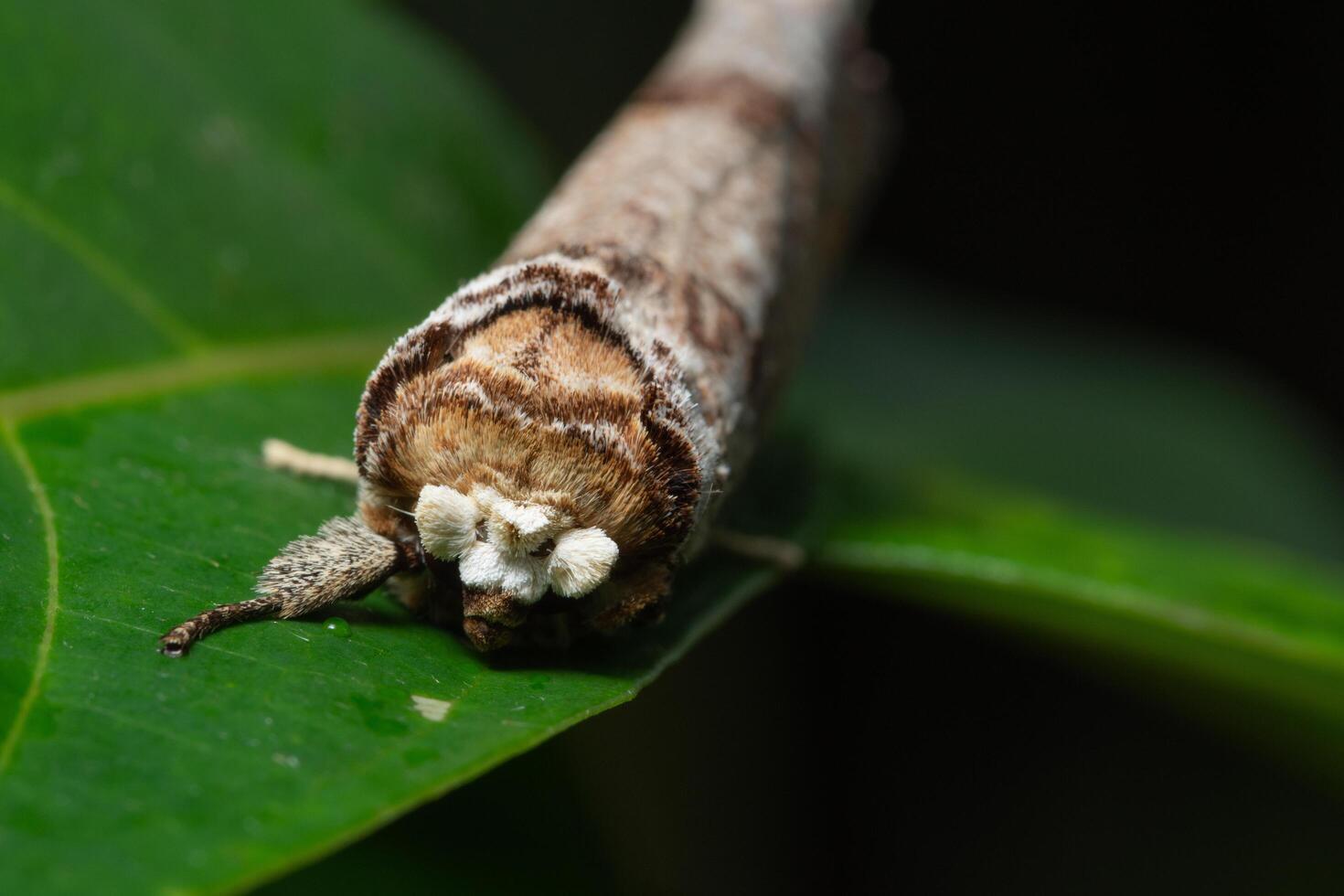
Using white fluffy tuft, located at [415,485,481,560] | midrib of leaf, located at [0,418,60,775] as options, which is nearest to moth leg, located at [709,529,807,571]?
white fluffy tuft, located at [415,485,481,560]

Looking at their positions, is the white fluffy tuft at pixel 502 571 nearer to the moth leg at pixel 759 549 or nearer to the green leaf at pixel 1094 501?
the moth leg at pixel 759 549

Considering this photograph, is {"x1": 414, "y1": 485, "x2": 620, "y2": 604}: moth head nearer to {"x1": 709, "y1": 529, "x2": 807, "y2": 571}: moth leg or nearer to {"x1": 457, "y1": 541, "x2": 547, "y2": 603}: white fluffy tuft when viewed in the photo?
{"x1": 457, "y1": 541, "x2": 547, "y2": 603}: white fluffy tuft

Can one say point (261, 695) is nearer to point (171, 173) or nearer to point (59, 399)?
point (59, 399)

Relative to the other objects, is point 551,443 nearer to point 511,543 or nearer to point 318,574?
point 511,543

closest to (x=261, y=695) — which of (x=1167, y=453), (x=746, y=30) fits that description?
(x=746, y=30)

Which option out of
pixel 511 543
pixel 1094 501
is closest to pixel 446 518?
pixel 511 543
